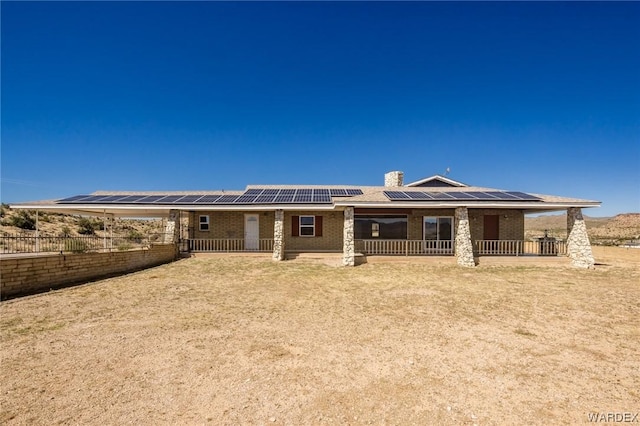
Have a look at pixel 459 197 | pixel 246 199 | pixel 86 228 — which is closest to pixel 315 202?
pixel 246 199

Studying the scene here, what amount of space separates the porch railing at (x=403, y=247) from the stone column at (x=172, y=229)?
34.9 feet

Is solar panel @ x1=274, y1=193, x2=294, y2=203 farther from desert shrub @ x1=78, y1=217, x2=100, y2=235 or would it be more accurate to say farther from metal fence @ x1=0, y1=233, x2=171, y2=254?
desert shrub @ x1=78, y1=217, x2=100, y2=235

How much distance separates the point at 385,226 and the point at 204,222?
1164 centimetres

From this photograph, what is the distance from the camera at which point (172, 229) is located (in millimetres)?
16672

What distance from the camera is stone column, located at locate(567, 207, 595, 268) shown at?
1457cm

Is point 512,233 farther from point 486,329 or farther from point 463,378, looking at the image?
point 463,378

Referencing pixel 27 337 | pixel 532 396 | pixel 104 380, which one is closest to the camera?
pixel 532 396

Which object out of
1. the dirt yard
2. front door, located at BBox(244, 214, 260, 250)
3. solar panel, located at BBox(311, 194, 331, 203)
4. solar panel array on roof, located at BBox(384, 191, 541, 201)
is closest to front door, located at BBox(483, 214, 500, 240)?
solar panel array on roof, located at BBox(384, 191, 541, 201)

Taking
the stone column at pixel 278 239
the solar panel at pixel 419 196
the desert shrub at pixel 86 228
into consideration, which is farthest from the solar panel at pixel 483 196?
the desert shrub at pixel 86 228

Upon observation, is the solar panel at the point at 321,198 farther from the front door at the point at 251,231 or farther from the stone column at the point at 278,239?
the front door at the point at 251,231

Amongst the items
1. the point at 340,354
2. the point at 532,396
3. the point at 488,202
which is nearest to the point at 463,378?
the point at 532,396

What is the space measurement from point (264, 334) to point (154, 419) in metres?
2.65

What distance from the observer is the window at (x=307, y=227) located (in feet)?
61.9

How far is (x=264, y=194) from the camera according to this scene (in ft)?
61.8
